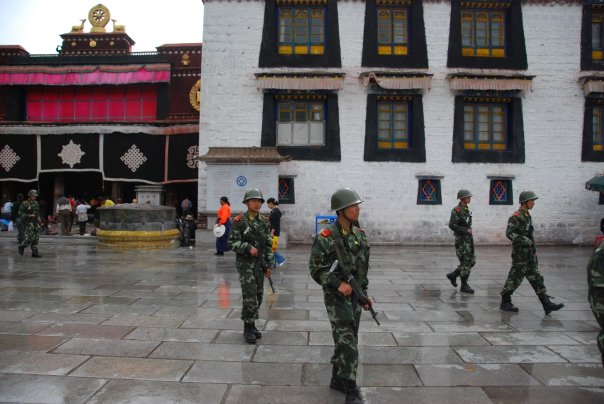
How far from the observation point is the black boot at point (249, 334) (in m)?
5.57

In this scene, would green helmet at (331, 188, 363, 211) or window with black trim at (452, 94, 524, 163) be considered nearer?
green helmet at (331, 188, 363, 211)

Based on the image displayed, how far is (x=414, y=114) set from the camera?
17469mm

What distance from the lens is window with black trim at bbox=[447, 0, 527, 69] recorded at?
17.6 m

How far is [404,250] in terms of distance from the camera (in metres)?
15.9

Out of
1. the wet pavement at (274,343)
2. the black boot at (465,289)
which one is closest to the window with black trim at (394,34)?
the wet pavement at (274,343)

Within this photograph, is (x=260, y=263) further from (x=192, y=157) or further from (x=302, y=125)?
(x=192, y=157)

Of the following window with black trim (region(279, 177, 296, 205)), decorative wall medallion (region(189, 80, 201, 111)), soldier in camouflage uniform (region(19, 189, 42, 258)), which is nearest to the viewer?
soldier in camouflage uniform (region(19, 189, 42, 258))

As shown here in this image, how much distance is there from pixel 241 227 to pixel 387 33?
1424 cm

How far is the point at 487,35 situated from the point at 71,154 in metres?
18.5

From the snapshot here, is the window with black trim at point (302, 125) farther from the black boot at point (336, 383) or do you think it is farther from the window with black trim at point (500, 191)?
the black boot at point (336, 383)

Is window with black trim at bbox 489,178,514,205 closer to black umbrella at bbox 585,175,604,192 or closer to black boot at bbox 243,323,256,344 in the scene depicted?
black umbrella at bbox 585,175,604,192

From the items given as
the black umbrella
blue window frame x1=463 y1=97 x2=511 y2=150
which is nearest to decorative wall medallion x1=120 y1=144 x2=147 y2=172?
blue window frame x1=463 y1=97 x2=511 y2=150

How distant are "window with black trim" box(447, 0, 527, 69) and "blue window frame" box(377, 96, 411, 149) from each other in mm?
2464

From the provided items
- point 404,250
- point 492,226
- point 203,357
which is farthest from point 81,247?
point 492,226
